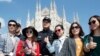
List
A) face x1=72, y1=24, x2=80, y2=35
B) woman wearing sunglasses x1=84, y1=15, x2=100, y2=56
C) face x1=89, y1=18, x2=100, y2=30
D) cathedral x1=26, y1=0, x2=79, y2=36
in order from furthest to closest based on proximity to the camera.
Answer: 1. cathedral x1=26, y1=0, x2=79, y2=36
2. face x1=72, y1=24, x2=80, y2=35
3. face x1=89, y1=18, x2=100, y2=30
4. woman wearing sunglasses x1=84, y1=15, x2=100, y2=56

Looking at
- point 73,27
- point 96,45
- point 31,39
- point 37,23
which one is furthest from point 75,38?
point 37,23

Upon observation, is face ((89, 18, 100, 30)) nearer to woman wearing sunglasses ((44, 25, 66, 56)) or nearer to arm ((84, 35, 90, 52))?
arm ((84, 35, 90, 52))

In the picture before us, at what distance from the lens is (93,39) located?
4.53 metres

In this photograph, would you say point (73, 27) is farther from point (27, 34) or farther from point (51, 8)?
point (51, 8)

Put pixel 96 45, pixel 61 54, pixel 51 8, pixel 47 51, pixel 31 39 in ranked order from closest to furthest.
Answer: pixel 96 45 < pixel 61 54 < pixel 31 39 < pixel 47 51 < pixel 51 8

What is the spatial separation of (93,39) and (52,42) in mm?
1341

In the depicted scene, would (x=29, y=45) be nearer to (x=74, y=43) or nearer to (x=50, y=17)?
(x=74, y=43)

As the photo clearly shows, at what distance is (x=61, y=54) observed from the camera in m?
4.86

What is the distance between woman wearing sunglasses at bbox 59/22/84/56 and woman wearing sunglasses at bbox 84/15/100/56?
7.9 inches

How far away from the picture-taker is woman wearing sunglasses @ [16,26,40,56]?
16.6 feet

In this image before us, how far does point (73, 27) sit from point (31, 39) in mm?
870

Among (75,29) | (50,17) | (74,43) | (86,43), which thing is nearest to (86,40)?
(86,43)

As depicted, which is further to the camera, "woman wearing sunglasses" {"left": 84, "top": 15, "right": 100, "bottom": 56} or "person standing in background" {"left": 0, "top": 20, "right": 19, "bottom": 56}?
"person standing in background" {"left": 0, "top": 20, "right": 19, "bottom": 56}

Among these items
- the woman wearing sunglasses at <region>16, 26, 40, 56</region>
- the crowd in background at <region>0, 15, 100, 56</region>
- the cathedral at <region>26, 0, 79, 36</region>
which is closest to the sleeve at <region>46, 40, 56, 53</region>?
the crowd in background at <region>0, 15, 100, 56</region>
